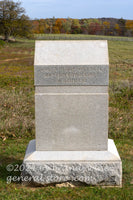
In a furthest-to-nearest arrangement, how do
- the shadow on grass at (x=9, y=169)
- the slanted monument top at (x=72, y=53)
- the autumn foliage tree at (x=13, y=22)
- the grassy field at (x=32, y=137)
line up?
1. the autumn foliage tree at (x=13, y=22)
2. the shadow on grass at (x=9, y=169)
3. the slanted monument top at (x=72, y=53)
4. the grassy field at (x=32, y=137)

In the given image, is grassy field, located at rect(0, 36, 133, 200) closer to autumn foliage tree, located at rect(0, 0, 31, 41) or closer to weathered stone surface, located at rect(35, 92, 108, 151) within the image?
weathered stone surface, located at rect(35, 92, 108, 151)

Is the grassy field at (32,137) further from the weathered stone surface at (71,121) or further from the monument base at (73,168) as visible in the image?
the weathered stone surface at (71,121)

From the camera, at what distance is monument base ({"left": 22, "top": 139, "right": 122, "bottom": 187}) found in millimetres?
4027

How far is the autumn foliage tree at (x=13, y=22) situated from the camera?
33812 mm

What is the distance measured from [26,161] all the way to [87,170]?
2.99 feet

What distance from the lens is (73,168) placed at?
4.04 m

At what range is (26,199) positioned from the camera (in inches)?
147

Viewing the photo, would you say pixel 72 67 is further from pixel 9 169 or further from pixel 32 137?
→ pixel 32 137

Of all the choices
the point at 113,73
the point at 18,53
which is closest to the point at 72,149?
the point at 113,73

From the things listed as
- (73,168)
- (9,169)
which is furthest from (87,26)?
(73,168)

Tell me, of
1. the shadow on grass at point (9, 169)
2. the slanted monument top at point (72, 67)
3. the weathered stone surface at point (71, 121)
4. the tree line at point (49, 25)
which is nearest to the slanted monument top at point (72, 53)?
the slanted monument top at point (72, 67)

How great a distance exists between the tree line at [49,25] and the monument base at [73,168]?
3141 cm

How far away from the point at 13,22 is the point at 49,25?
5.49m

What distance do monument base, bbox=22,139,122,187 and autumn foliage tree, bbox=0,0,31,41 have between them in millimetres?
31413
